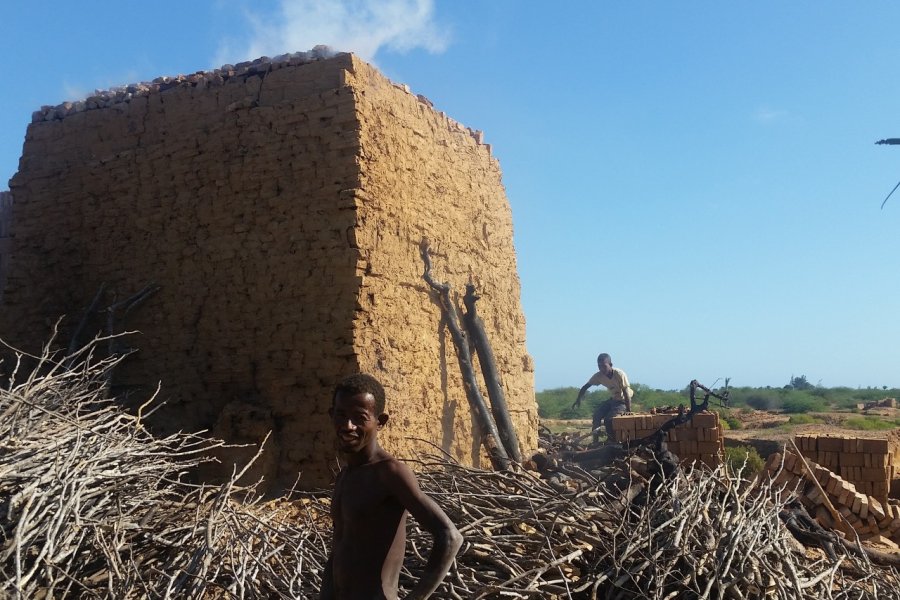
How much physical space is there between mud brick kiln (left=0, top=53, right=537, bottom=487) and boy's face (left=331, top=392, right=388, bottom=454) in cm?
307

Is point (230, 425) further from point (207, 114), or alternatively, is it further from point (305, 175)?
point (207, 114)

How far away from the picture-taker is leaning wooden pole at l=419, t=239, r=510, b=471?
691cm

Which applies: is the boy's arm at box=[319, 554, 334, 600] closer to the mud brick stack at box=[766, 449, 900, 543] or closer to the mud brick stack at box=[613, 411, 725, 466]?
the mud brick stack at box=[766, 449, 900, 543]

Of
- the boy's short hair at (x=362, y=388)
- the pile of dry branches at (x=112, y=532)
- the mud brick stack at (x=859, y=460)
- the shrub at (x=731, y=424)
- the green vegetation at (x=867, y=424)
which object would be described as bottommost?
the pile of dry branches at (x=112, y=532)

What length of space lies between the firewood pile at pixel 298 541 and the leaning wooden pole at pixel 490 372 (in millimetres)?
2663

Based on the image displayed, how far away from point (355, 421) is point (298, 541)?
6.04 ft

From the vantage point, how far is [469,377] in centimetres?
697

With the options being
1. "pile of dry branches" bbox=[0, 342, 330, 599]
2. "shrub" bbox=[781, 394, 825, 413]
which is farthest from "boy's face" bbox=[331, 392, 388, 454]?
"shrub" bbox=[781, 394, 825, 413]

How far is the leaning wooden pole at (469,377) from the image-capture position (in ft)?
22.7

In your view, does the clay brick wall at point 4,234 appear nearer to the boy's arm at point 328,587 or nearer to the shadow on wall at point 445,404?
the shadow on wall at point 445,404

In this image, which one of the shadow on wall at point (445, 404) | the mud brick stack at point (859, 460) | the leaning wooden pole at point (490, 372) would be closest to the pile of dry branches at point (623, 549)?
the shadow on wall at point (445, 404)

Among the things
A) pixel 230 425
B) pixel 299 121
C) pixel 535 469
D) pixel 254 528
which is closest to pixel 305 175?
pixel 299 121

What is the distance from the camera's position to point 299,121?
6191mm

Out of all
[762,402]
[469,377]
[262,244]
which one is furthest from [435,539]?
[762,402]
